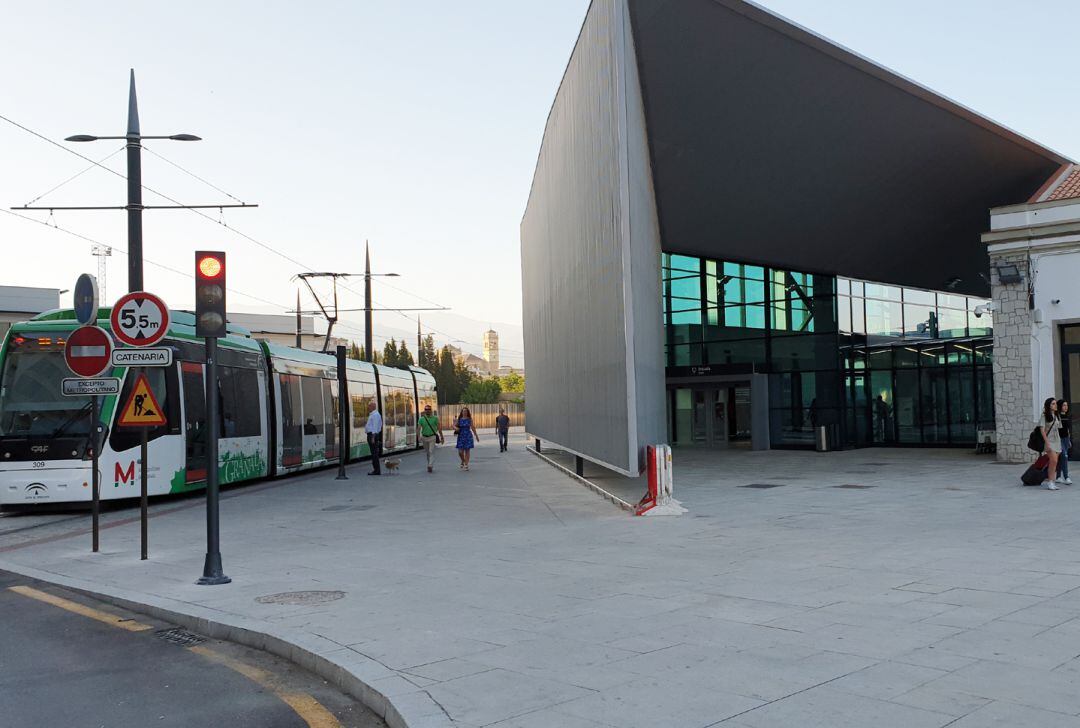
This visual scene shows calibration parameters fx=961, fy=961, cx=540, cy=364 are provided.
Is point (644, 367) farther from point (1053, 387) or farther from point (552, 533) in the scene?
point (1053, 387)

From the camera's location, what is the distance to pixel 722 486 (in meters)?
18.8

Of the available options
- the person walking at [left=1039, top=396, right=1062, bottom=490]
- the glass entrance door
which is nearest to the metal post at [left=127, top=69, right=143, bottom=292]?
the person walking at [left=1039, top=396, right=1062, bottom=490]

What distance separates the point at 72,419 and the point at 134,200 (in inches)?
199

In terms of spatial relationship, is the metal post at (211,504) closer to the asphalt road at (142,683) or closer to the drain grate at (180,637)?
the asphalt road at (142,683)

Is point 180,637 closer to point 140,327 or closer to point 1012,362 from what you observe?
point 140,327

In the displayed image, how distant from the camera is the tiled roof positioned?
73.4ft

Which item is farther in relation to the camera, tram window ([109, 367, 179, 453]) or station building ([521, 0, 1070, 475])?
station building ([521, 0, 1070, 475])

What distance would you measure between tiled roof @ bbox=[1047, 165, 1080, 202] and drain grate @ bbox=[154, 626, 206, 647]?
20930 mm

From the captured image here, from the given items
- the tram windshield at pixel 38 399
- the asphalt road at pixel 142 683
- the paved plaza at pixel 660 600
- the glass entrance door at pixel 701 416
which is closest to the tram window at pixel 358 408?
the glass entrance door at pixel 701 416

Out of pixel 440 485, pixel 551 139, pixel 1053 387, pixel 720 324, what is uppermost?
pixel 551 139

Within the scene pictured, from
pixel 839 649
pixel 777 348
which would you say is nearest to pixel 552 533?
pixel 839 649

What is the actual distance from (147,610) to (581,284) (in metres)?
14.4

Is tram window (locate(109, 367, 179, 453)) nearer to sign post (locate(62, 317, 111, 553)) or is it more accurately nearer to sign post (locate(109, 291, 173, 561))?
sign post (locate(62, 317, 111, 553))

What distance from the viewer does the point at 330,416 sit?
26.6 meters
